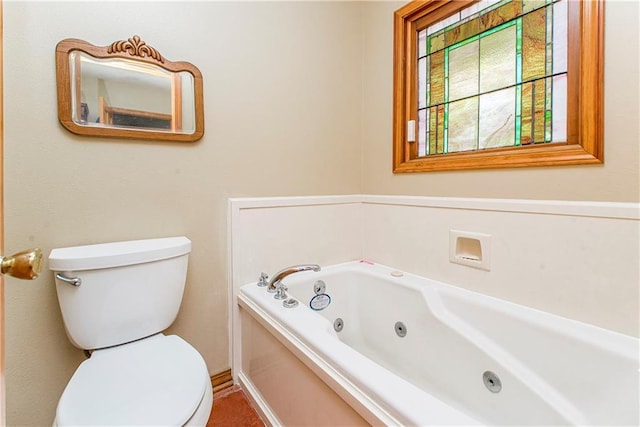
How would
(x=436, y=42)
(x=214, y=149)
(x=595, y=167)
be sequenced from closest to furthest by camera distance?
(x=595, y=167)
(x=214, y=149)
(x=436, y=42)

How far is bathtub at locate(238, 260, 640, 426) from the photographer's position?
83 centimetres

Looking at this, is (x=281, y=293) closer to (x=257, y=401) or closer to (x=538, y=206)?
(x=257, y=401)

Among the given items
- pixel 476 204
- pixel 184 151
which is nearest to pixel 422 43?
pixel 476 204

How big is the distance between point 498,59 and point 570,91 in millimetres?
332

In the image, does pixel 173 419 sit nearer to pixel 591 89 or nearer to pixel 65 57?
pixel 65 57

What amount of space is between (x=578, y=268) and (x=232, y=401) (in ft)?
4.95

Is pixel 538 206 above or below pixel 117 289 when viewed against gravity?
above

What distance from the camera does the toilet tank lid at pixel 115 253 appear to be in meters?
1.04

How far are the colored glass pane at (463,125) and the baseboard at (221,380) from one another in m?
1.55

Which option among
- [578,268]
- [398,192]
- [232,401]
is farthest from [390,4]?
[232,401]

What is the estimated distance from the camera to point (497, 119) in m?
1.37

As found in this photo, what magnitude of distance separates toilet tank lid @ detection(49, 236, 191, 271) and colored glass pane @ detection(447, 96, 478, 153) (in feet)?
4.26

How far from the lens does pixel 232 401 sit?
1466 millimetres

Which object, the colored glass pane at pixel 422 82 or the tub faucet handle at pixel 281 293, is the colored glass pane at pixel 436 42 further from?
the tub faucet handle at pixel 281 293
